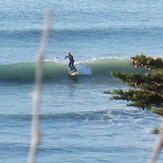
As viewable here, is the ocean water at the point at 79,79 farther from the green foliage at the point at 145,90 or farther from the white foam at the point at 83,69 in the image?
the green foliage at the point at 145,90

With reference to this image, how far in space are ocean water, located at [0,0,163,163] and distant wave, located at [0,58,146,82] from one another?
34 mm

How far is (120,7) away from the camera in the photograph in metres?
41.1

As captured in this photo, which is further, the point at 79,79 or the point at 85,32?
the point at 85,32

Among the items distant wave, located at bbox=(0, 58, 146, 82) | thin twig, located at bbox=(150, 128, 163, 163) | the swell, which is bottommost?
thin twig, located at bbox=(150, 128, 163, 163)

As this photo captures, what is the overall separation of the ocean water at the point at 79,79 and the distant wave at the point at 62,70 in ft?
0.11

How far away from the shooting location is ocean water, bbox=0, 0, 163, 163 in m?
15.6

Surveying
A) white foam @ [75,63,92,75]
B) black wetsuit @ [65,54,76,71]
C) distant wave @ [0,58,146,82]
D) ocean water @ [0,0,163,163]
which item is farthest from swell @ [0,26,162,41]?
black wetsuit @ [65,54,76,71]

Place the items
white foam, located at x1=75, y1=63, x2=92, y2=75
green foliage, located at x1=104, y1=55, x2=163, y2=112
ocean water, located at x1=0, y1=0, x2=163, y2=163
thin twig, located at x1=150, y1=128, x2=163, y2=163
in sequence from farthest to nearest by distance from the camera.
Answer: white foam, located at x1=75, y1=63, x2=92, y2=75
ocean water, located at x1=0, y1=0, x2=163, y2=163
green foliage, located at x1=104, y1=55, x2=163, y2=112
thin twig, located at x1=150, y1=128, x2=163, y2=163

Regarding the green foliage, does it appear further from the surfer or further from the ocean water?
the surfer

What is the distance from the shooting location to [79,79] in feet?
83.3

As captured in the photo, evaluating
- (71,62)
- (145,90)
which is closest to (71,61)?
(71,62)

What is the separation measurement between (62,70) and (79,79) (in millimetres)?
1550

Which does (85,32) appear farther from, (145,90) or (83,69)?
(145,90)

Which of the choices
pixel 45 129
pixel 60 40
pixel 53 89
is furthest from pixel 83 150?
pixel 60 40
